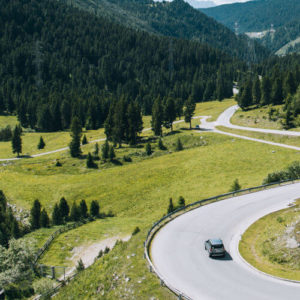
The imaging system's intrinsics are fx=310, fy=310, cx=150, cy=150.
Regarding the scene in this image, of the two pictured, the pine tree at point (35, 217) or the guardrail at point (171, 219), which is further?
the pine tree at point (35, 217)

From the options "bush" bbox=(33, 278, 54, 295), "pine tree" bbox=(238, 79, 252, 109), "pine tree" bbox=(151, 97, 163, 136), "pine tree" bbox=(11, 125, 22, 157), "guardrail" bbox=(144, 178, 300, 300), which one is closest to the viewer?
"guardrail" bbox=(144, 178, 300, 300)

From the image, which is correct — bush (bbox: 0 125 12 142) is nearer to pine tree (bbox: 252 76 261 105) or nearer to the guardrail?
pine tree (bbox: 252 76 261 105)

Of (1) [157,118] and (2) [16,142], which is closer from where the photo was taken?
(1) [157,118]

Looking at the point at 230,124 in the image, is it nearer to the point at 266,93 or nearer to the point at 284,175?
the point at 266,93

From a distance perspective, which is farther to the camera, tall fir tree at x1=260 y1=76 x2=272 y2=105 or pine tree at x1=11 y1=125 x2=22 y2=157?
tall fir tree at x1=260 y1=76 x2=272 y2=105

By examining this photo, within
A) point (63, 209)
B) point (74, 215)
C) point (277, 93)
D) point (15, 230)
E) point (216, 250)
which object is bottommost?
point (15, 230)

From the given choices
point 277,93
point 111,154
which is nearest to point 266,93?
point 277,93

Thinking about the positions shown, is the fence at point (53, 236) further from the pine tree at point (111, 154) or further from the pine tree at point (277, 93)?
the pine tree at point (277, 93)

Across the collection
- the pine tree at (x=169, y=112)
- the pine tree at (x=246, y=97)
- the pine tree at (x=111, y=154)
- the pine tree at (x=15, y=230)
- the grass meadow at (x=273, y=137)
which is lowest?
the pine tree at (x=15, y=230)

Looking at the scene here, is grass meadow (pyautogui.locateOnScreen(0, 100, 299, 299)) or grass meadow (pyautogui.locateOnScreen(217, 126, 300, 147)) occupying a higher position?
grass meadow (pyautogui.locateOnScreen(217, 126, 300, 147))

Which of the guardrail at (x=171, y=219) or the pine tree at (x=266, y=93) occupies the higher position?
the pine tree at (x=266, y=93)

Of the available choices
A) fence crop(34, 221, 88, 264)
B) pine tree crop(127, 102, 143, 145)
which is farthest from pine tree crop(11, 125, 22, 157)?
fence crop(34, 221, 88, 264)

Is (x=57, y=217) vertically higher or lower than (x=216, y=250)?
lower

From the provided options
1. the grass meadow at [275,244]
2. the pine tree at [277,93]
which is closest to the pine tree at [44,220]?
the grass meadow at [275,244]
